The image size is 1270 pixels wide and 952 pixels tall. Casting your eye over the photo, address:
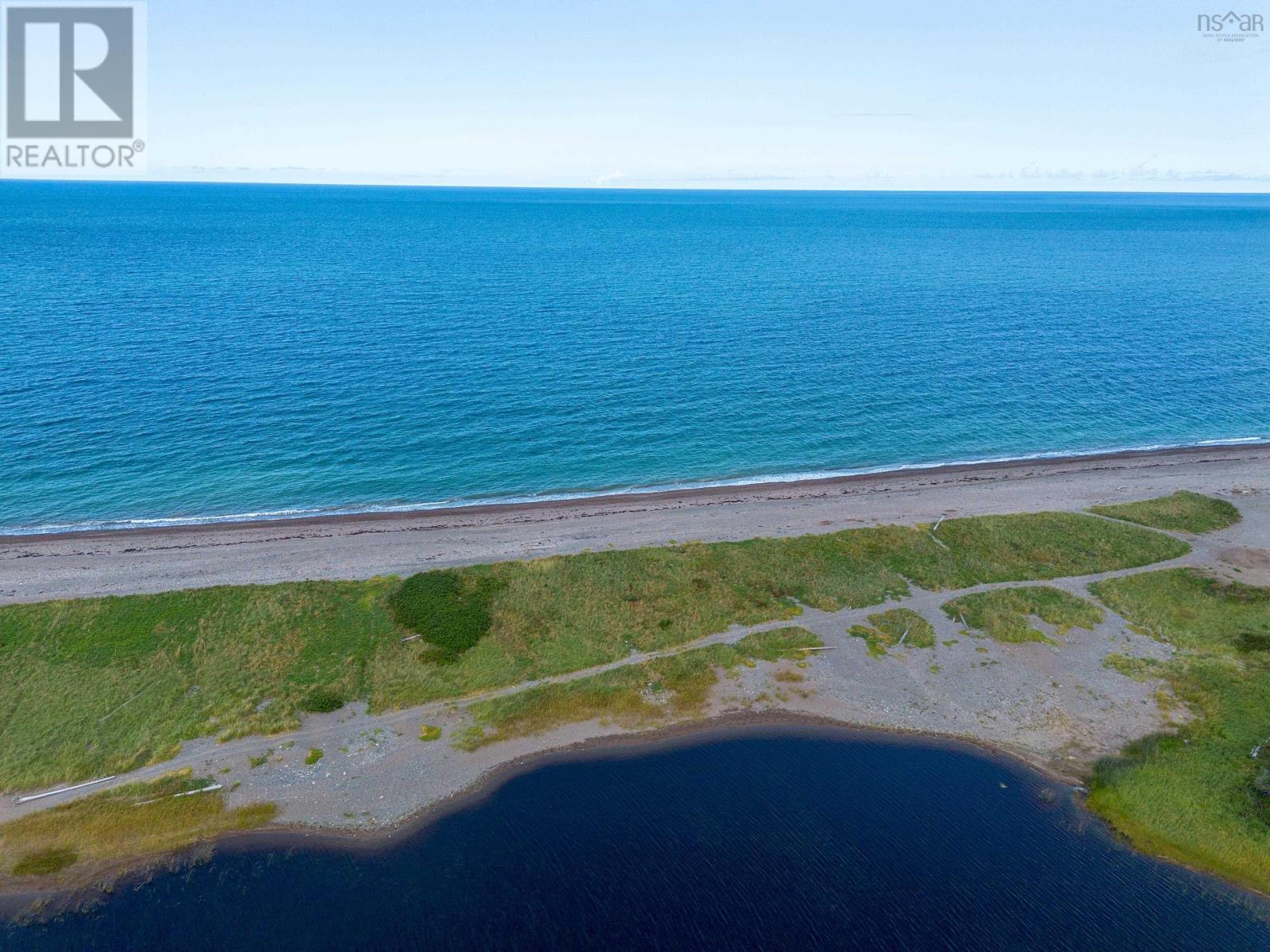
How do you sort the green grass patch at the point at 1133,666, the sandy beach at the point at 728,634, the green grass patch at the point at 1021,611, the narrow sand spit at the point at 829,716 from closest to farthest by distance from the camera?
the narrow sand spit at the point at 829,716, the sandy beach at the point at 728,634, the green grass patch at the point at 1133,666, the green grass patch at the point at 1021,611

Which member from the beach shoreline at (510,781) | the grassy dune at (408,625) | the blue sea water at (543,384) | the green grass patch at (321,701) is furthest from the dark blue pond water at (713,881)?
the blue sea water at (543,384)

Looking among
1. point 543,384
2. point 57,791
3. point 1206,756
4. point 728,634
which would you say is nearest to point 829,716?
point 728,634

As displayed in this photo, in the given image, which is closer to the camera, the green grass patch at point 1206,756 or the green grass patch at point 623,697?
the green grass patch at point 1206,756

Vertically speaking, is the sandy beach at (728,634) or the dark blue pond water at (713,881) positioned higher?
the sandy beach at (728,634)

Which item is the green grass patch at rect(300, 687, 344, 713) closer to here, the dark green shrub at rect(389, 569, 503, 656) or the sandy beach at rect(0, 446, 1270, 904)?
the sandy beach at rect(0, 446, 1270, 904)

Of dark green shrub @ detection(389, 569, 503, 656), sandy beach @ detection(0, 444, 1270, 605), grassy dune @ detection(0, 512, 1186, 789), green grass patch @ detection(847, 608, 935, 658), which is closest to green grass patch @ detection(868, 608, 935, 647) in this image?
green grass patch @ detection(847, 608, 935, 658)

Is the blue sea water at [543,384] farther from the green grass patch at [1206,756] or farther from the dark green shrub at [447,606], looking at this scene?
the green grass patch at [1206,756]

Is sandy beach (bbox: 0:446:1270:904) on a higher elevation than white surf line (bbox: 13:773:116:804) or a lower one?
higher
